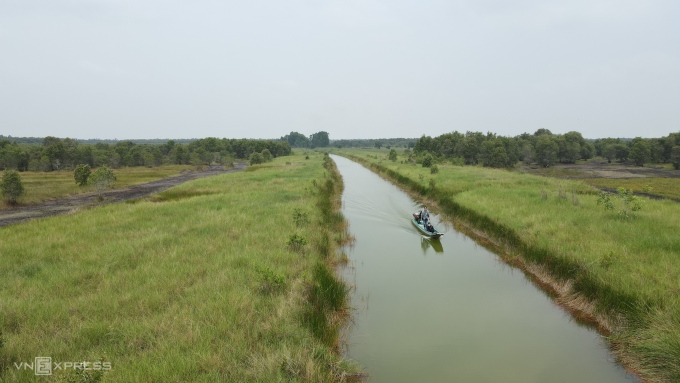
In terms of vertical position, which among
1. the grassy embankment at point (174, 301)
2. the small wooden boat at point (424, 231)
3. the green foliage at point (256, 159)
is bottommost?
the small wooden boat at point (424, 231)

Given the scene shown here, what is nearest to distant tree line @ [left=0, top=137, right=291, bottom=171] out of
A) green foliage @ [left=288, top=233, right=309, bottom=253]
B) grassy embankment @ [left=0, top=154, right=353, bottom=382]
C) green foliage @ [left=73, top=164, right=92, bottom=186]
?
green foliage @ [left=73, top=164, right=92, bottom=186]

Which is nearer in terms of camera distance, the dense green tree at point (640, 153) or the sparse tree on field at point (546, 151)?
the dense green tree at point (640, 153)

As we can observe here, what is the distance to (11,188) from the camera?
38.5 meters

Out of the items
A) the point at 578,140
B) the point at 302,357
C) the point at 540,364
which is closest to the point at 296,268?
the point at 302,357

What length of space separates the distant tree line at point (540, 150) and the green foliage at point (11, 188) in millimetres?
69889

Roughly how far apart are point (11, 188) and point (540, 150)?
11139 cm

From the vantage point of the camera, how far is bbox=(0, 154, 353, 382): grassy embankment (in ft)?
22.5

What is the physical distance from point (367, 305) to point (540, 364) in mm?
5818

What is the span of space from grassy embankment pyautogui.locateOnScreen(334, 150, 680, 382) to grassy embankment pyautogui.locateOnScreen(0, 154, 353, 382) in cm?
813

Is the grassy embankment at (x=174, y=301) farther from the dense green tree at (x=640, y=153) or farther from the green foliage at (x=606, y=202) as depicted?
the dense green tree at (x=640, y=153)

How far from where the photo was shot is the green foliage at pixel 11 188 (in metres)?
38.3

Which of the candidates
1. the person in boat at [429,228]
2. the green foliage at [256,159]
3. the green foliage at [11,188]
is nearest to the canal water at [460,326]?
the person in boat at [429,228]

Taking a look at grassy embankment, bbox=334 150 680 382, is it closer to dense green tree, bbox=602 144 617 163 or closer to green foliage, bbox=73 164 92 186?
green foliage, bbox=73 164 92 186

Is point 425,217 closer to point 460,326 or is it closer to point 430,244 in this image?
point 430,244
